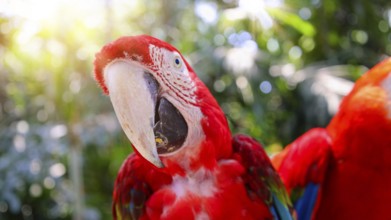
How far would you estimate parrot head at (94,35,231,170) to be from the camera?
26.6 inches

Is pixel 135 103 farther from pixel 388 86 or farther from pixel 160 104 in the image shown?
pixel 388 86

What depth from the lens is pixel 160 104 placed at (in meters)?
0.73

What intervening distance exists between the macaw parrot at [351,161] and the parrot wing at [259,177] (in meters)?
0.23

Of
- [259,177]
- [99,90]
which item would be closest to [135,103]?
[259,177]

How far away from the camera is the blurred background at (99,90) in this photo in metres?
2.07

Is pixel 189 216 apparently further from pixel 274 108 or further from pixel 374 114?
pixel 274 108

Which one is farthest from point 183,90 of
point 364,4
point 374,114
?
point 364,4

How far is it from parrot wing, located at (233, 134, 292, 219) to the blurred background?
1055 mm

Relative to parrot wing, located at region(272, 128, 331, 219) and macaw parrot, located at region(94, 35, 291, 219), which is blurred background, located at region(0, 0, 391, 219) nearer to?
parrot wing, located at region(272, 128, 331, 219)

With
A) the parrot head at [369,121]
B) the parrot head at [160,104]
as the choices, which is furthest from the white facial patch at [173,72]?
the parrot head at [369,121]

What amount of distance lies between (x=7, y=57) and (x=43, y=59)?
71 cm

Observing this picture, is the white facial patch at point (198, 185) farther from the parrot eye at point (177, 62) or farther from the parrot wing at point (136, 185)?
the parrot eye at point (177, 62)

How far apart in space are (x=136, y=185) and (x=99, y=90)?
180cm

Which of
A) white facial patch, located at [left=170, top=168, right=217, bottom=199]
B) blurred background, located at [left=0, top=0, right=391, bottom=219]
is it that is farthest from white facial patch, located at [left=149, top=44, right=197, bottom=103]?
blurred background, located at [left=0, top=0, right=391, bottom=219]
